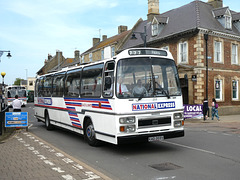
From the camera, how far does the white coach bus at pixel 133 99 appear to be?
8.06 m

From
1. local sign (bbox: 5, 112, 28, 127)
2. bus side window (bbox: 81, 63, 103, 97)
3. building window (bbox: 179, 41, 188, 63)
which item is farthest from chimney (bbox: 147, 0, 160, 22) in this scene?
bus side window (bbox: 81, 63, 103, 97)

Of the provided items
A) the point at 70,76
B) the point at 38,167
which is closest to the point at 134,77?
the point at 38,167

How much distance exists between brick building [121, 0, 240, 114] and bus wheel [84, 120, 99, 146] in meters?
16.7

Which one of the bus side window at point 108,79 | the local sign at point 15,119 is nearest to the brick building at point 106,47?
the local sign at point 15,119

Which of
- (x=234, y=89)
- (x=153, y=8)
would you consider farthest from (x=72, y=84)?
(x=153, y=8)

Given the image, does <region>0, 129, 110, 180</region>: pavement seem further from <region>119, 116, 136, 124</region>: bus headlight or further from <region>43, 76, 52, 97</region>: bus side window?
<region>43, 76, 52, 97</region>: bus side window

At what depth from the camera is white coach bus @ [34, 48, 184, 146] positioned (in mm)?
8062

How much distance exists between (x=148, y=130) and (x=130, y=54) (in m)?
2.34

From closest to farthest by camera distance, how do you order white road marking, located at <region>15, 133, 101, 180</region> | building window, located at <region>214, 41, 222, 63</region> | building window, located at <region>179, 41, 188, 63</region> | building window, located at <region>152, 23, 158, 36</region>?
white road marking, located at <region>15, 133, 101, 180</region>
building window, located at <region>179, 41, 188, 63</region>
building window, located at <region>214, 41, 222, 63</region>
building window, located at <region>152, 23, 158, 36</region>

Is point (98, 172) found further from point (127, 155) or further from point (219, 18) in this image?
point (219, 18)

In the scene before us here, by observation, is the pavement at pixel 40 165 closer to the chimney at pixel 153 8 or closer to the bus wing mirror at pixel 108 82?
the bus wing mirror at pixel 108 82

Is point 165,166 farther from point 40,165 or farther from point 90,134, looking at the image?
point 90,134

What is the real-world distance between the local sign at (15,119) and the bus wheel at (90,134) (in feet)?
17.0

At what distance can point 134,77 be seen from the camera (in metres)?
8.29
